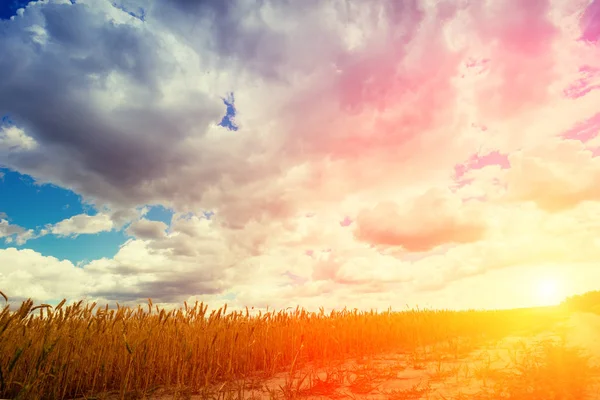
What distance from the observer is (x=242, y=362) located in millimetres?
9461

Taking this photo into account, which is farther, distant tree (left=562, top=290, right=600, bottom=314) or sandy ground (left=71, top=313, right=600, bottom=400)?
distant tree (left=562, top=290, right=600, bottom=314)

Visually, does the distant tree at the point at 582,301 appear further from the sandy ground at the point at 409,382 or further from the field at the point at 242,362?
the sandy ground at the point at 409,382

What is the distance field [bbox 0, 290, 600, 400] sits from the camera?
6.26 m

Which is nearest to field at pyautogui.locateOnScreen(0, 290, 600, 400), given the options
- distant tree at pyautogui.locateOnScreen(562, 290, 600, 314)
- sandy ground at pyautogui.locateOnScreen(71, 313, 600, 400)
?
sandy ground at pyautogui.locateOnScreen(71, 313, 600, 400)

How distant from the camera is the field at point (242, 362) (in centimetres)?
626

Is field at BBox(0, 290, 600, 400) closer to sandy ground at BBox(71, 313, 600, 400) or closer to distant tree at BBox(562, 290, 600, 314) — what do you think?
sandy ground at BBox(71, 313, 600, 400)

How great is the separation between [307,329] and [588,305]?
1556cm

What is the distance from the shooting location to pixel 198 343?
29.4ft

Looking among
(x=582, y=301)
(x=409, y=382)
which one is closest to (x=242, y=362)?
(x=409, y=382)

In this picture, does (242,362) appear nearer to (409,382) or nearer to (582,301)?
(409,382)

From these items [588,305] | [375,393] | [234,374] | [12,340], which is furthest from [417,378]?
[588,305]

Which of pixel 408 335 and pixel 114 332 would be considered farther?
pixel 408 335

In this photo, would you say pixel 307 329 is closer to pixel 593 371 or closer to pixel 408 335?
pixel 408 335

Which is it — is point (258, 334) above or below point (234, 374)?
above
